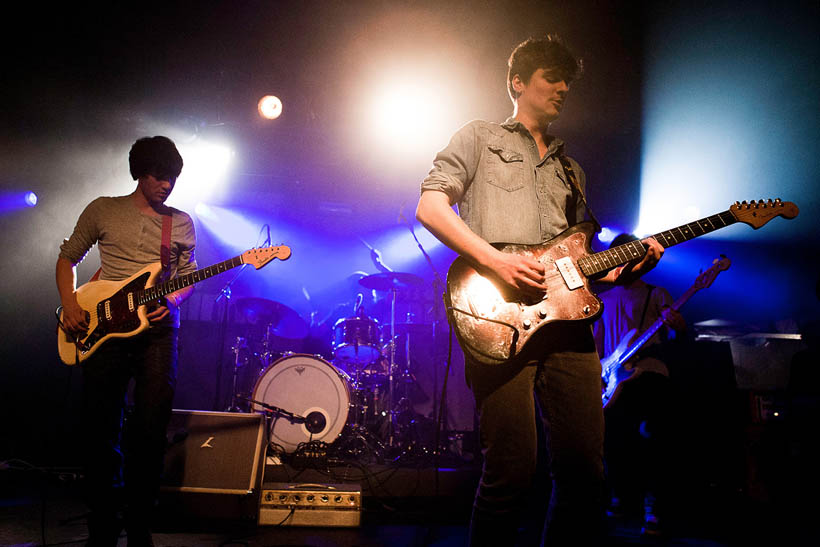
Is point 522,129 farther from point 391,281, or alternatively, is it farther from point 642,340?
point 391,281

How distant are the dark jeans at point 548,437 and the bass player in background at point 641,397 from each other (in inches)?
113

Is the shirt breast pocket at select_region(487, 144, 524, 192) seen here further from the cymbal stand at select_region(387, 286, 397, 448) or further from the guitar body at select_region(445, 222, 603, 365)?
the cymbal stand at select_region(387, 286, 397, 448)

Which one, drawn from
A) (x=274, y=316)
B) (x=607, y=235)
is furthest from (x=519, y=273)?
(x=607, y=235)

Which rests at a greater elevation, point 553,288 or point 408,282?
point 408,282

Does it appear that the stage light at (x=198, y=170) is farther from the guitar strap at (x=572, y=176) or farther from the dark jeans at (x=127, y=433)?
the guitar strap at (x=572, y=176)

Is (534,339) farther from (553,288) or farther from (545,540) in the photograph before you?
(545,540)

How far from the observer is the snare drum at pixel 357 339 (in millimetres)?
6664

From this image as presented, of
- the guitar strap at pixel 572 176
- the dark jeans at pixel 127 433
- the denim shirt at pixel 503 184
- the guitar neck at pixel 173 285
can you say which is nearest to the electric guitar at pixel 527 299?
the denim shirt at pixel 503 184

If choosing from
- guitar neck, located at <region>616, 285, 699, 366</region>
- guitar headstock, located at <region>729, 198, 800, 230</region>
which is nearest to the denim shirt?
guitar headstock, located at <region>729, 198, 800, 230</region>

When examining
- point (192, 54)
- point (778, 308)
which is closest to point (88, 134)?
point (192, 54)

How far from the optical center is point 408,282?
6887 mm

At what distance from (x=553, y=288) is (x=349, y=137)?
6.54 meters

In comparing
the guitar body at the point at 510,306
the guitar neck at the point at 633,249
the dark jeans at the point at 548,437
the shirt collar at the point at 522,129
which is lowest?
the dark jeans at the point at 548,437

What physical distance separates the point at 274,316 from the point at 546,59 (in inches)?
212
